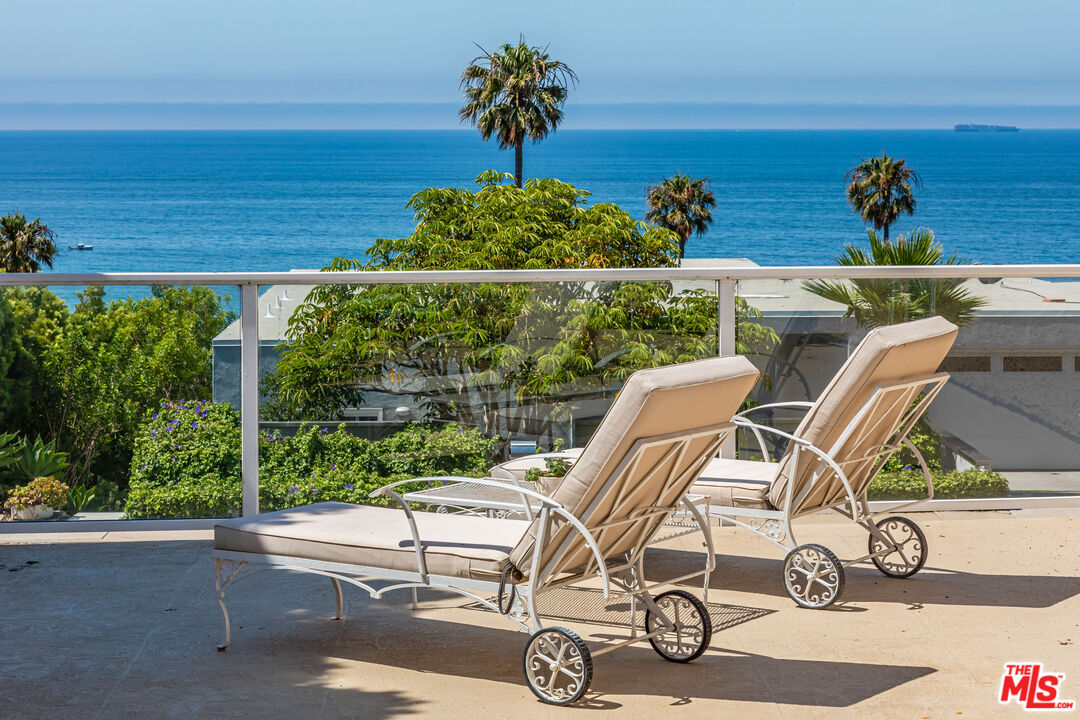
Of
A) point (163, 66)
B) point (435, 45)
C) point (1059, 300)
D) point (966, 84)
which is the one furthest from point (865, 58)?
point (1059, 300)

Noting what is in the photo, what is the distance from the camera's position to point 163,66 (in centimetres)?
9981

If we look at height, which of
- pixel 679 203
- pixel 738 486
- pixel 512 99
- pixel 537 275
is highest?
pixel 512 99

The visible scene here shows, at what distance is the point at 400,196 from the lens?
93438 millimetres

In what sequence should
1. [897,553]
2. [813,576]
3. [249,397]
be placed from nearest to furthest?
[813,576] → [897,553] → [249,397]

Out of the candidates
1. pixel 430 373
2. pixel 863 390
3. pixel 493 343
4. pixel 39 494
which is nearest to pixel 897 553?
pixel 863 390

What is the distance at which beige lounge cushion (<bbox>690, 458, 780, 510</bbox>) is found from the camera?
5.08 m

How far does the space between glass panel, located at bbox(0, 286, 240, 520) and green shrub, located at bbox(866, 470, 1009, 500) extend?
3536mm

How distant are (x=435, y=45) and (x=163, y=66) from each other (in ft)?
80.3

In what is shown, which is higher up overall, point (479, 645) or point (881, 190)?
point (881, 190)

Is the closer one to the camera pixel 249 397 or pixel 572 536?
pixel 572 536

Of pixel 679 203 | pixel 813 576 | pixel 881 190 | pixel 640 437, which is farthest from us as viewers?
pixel 679 203

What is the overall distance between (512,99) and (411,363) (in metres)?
43.4

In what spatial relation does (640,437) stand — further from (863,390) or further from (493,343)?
(493,343)

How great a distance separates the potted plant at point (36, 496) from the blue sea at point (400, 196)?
6272 centimetres
